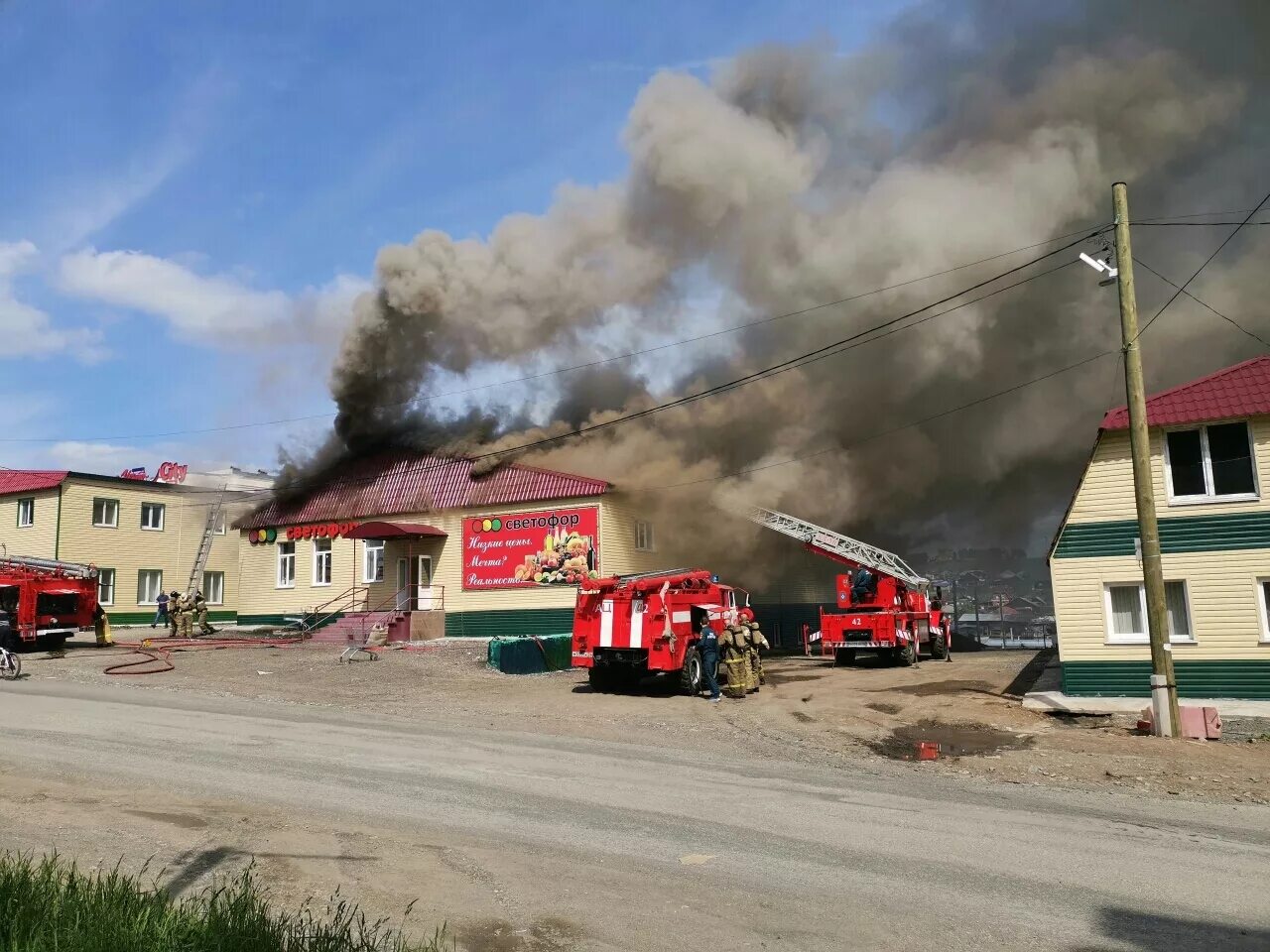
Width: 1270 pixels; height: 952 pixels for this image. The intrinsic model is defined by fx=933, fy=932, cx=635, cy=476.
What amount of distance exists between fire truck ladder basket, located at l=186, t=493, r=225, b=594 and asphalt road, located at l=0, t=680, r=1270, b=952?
2680cm

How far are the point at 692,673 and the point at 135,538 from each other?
97.2 ft

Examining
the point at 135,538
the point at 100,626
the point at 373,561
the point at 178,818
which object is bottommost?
the point at 178,818

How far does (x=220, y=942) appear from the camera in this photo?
152 inches

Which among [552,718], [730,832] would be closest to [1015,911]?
[730,832]

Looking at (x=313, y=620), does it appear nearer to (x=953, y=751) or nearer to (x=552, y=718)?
(x=552, y=718)

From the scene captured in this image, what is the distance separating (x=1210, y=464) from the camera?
1619cm

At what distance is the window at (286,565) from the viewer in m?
34.2

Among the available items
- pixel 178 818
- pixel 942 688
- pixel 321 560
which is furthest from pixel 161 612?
pixel 178 818

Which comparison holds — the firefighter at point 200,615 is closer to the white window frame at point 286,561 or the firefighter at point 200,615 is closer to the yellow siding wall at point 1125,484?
the white window frame at point 286,561

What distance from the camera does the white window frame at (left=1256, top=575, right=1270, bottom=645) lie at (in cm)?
1548

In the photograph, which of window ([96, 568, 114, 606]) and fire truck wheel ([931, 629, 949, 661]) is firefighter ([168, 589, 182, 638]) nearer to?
window ([96, 568, 114, 606])

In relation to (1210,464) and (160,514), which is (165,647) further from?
(1210,464)

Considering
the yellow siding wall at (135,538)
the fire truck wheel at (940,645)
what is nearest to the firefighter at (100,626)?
the yellow siding wall at (135,538)

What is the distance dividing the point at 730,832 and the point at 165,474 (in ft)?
137
